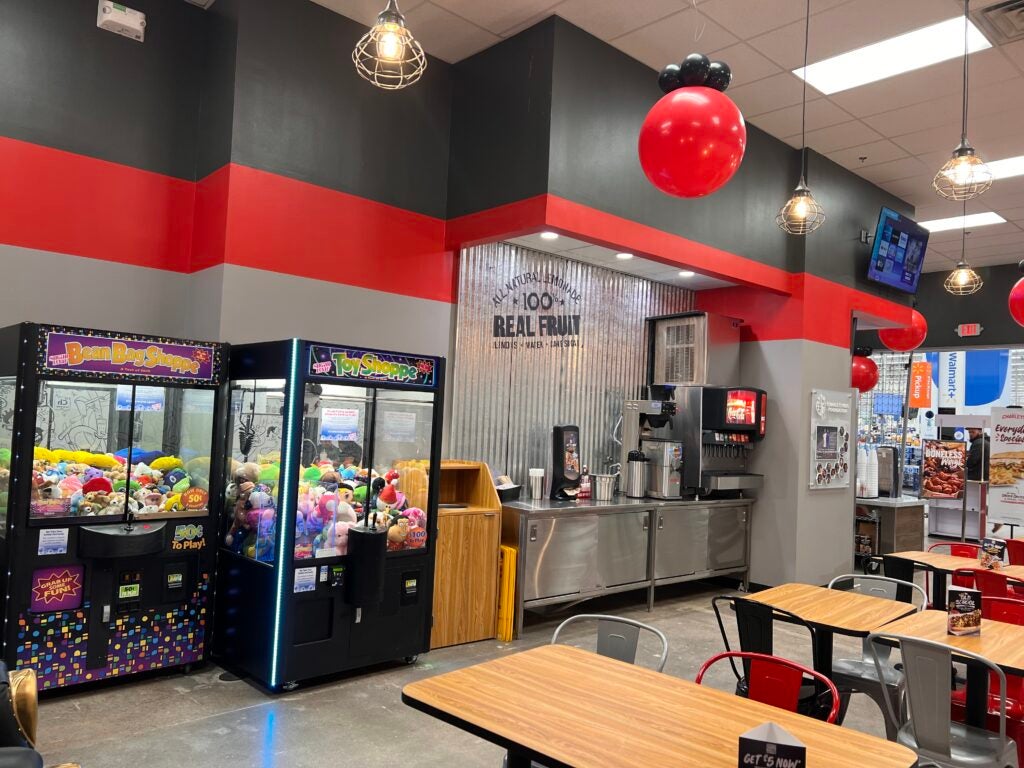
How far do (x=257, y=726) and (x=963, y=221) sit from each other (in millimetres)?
9314

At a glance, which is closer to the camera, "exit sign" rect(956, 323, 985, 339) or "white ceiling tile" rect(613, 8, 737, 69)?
"white ceiling tile" rect(613, 8, 737, 69)

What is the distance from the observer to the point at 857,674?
3.94 m

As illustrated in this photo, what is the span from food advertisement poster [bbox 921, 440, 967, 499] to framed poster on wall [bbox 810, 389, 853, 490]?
4.75m

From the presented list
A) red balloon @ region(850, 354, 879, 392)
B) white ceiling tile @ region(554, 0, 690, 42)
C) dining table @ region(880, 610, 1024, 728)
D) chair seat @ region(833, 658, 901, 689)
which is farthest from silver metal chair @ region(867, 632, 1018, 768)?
red balloon @ region(850, 354, 879, 392)

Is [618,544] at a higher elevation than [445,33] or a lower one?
lower

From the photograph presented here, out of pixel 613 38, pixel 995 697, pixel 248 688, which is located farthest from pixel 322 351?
pixel 995 697

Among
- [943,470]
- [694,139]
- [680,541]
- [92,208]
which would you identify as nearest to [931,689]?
[694,139]

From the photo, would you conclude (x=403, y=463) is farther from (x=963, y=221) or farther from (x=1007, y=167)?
(x=963, y=221)

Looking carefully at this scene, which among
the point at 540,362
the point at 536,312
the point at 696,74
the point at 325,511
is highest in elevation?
the point at 696,74

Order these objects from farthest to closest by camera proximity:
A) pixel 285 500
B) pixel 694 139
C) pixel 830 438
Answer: pixel 830 438 → pixel 285 500 → pixel 694 139

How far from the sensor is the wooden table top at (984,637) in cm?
314

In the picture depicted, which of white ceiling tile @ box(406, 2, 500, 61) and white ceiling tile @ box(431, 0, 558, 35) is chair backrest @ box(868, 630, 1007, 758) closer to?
white ceiling tile @ box(431, 0, 558, 35)

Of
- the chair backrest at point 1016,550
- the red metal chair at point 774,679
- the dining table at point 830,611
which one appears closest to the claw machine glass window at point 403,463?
the dining table at point 830,611

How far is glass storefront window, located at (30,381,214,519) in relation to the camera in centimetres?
396
